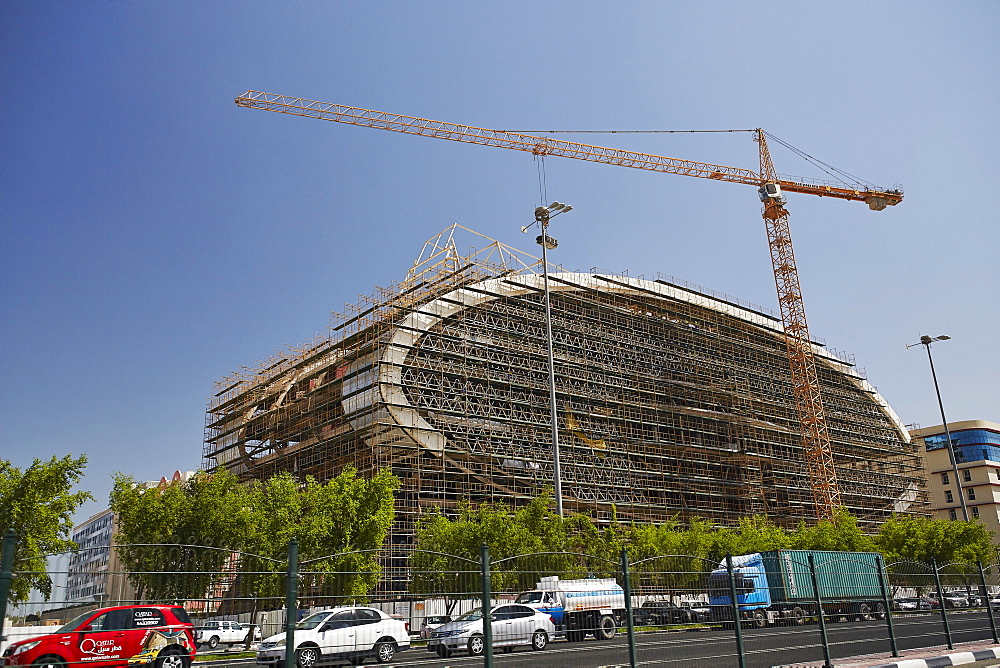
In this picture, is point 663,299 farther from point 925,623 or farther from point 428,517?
point 925,623

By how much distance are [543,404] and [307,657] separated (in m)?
44.6

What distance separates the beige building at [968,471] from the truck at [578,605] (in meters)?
87.7

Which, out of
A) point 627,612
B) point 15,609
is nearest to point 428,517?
point 627,612

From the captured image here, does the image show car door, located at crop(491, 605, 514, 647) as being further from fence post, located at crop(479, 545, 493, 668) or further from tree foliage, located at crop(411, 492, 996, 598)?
fence post, located at crop(479, 545, 493, 668)

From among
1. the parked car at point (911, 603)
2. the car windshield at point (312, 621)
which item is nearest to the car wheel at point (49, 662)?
the car windshield at point (312, 621)

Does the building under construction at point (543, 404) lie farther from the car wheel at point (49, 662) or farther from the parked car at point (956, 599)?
the car wheel at point (49, 662)

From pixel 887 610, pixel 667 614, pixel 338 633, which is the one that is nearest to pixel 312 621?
pixel 338 633

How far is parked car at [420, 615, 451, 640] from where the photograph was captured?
410 inches

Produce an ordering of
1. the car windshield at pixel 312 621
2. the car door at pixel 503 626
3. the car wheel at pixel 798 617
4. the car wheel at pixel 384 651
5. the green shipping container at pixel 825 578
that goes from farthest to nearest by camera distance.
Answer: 1. the green shipping container at pixel 825 578
2. the car wheel at pixel 798 617
3. the car door at pixel 503 626
4. the car wheel at pixel 384 651
5. the car windshield at pixel 312 621

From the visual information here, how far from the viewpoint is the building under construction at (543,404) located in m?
48.9

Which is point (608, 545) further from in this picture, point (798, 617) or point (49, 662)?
point (49, 662)

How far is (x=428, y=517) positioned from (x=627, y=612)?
31.3 meters

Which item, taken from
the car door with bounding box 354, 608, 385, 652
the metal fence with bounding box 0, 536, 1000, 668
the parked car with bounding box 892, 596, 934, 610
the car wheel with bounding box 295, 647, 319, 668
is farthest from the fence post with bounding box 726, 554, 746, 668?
the parked car with bounding box 892, 596, 934, 610

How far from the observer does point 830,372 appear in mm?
78938
